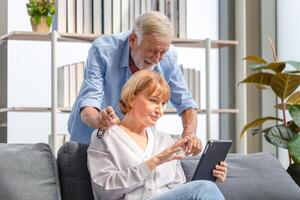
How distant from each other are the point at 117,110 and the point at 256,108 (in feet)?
7.45

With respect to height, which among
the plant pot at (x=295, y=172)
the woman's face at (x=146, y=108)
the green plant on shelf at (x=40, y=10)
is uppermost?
the green plant on shelf at (x=40, y=10)

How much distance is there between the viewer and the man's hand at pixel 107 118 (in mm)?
2445

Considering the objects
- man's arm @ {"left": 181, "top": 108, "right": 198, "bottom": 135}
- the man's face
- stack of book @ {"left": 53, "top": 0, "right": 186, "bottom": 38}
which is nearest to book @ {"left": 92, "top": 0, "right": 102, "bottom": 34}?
stack of book @ {"left": 53, "top": 0, "right": 186, "bottom": 38}

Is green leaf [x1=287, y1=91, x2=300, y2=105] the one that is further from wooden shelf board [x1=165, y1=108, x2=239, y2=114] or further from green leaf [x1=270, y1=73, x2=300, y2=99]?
wooden shelf board [x1=165, y1=108, x2=239, y2=114]

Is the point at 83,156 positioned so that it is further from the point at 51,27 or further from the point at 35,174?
the point at 51,27

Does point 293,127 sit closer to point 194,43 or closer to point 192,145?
point 194,43

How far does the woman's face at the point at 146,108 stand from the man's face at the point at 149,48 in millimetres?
223

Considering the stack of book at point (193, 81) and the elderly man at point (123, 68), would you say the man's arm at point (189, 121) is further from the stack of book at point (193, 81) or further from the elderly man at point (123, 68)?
the stack of book at point (193, 81)

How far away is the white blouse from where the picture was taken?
2428 millimetres

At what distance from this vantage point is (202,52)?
4.83 meters

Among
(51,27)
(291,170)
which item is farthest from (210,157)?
(51,27)

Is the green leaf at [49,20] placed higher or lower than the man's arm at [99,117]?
higher

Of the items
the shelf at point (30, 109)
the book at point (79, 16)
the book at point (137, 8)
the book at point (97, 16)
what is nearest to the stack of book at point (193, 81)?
the book at point (137, 8)

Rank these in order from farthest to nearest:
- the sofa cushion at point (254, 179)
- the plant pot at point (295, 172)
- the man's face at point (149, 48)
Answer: the plant pot at point (295, 172), the sofa cushion at point (254, 179), the man's face at point (149, 48)
